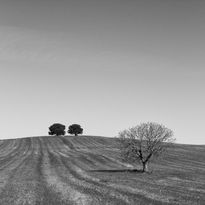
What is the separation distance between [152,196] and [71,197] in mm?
6749

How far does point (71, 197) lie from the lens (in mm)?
28000

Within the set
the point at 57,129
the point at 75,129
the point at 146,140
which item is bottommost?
the point at 146,140

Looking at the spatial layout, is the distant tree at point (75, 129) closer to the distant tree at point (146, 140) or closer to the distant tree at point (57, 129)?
the distant tree at point (57, 129)

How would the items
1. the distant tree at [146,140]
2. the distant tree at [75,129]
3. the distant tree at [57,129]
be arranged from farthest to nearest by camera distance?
the distant tree at [57,129] < the distant tree at [75,129] < the distant tree at [146,140]

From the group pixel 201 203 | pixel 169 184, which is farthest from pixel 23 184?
pixel 201 203

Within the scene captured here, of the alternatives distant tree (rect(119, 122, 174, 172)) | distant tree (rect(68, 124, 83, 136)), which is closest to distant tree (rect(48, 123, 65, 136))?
distant tree (rect(68, 124, 83, 136))

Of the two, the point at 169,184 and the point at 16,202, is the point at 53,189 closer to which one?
the point at 16,202

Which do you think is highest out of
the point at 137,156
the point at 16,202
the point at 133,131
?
the point at 133,131

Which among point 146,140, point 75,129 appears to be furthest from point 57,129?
point 146,140

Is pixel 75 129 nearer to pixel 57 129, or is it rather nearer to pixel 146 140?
pixel 57 129

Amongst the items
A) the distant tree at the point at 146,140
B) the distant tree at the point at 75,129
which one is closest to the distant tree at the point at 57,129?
the distant tree at the point at 75,129

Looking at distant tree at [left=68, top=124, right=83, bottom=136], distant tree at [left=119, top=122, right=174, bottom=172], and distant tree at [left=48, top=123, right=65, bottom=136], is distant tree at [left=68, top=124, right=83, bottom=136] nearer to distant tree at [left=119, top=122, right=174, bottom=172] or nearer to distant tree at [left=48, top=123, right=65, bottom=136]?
distant tree at [left=48, top=123, right=65, bottom=136]

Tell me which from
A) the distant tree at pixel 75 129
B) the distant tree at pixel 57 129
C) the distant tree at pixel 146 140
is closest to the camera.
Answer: the distant tree at pixel 146 140

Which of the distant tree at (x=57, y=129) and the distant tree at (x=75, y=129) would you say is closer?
the distant tree at (x=75, y=129)
